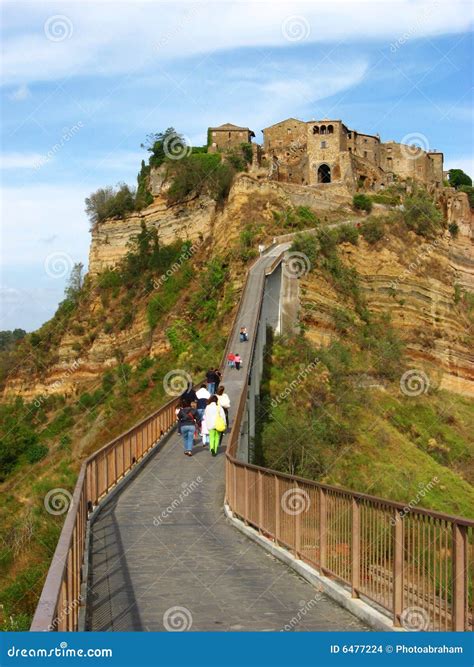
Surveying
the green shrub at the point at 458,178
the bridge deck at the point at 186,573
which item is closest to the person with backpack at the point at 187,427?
the bridge deck at the point at 186,573

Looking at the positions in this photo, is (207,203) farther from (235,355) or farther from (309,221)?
(235,355)

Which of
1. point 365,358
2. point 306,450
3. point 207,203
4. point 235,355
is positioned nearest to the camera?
point 306,450

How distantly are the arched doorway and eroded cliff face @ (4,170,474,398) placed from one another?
5537 millimetres

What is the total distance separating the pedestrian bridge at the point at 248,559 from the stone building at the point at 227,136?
184 ft

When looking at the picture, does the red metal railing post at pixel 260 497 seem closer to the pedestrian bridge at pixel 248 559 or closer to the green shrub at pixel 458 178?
the pedestrian bridge at pixel 248 559

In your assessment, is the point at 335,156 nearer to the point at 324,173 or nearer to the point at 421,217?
the point at 324,173

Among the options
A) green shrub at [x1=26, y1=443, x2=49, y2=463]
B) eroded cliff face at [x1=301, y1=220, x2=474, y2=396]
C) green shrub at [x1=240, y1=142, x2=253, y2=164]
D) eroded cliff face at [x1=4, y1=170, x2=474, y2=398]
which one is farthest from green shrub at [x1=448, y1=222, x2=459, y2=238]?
green shrub at [x1=26, y1=443, x2=49, y2=463]

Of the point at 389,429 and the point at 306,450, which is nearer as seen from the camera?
the point at 306,450

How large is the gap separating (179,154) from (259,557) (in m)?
57.3

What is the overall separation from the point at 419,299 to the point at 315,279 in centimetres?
836

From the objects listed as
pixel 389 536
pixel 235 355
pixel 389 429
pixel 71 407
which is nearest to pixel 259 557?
pixel 389 536

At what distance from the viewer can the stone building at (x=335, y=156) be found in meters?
70.7

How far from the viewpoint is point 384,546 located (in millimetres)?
9312

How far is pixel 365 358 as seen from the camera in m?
43.8
